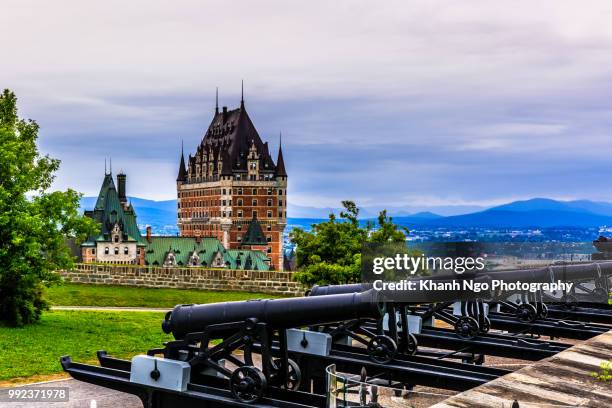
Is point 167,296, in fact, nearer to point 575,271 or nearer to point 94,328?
point 94,328

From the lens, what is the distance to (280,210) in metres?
146

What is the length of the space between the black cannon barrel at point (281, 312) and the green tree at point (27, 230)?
10820 mm

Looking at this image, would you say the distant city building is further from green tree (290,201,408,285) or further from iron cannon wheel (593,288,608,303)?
iron cannon wheel (593,288,608,303)

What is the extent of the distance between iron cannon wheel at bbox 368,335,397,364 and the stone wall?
22332 millimetres

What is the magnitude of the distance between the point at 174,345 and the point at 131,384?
0.89 m

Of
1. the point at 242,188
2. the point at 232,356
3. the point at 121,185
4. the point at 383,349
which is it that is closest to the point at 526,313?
the point at 383,349

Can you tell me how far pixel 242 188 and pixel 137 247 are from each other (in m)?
36.4

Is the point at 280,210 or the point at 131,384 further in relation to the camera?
the point at 280,210

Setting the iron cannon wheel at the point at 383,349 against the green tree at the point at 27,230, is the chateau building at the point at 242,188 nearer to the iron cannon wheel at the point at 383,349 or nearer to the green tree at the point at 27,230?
the green tree at the point at 27,230

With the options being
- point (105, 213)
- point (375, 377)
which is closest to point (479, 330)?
point (375, 377)

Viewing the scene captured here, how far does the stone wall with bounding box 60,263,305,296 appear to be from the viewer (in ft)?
110

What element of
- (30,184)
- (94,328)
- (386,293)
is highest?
(30,184)

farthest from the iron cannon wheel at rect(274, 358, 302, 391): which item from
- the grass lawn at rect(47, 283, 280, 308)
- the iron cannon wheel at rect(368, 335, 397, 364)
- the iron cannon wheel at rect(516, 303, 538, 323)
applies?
the grass lawn at rect(47, 283, 280, 308)

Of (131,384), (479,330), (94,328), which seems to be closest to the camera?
(131,384)
